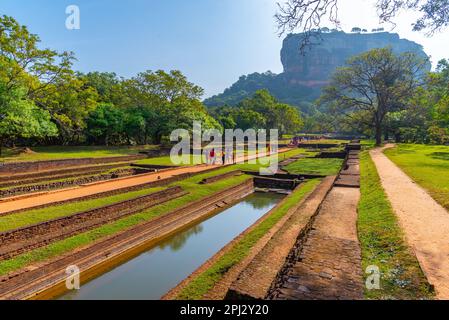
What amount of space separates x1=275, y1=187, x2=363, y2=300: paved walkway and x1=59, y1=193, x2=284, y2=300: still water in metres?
3.60

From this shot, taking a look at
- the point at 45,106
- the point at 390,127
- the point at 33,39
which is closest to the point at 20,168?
the point at 45,106

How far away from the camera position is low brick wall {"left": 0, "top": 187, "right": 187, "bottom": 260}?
7.13m

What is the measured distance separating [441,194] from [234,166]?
14293 mm

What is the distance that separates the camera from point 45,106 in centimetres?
2225

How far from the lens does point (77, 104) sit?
23734 mm

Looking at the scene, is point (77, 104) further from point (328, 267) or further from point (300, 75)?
point (300, 75)

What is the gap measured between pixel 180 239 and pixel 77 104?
60.9ft

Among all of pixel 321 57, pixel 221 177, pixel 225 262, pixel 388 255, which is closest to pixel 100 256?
pixel 225 262

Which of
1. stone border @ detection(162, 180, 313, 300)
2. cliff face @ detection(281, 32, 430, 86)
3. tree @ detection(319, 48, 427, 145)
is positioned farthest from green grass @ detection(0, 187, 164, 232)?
cliff face @ detection(281, 32, 430, 86)

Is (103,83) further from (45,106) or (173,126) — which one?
(45,106)

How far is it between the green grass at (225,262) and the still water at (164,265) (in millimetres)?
1225

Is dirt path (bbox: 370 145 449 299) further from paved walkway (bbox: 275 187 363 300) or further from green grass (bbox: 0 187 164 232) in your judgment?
green grass (bbox: 0 187 164 232)
